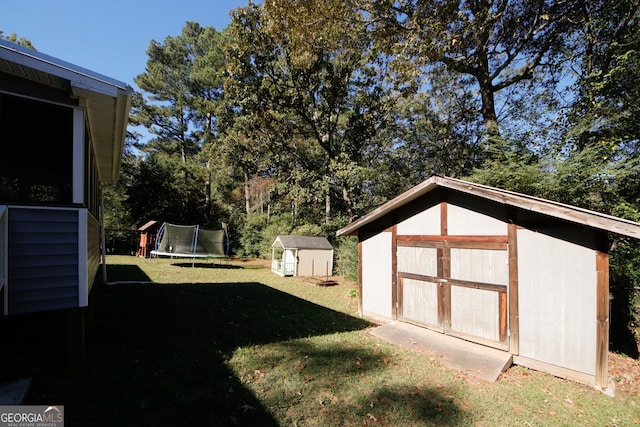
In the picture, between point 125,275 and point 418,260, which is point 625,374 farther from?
point 125,275

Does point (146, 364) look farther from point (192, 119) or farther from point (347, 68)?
point (192, 119)

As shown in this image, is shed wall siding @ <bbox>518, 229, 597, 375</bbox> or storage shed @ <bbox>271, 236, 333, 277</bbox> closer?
shed wall siding @ <bbox>518, 229, 597, 375</bbox>

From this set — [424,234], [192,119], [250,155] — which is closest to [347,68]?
[250,155]

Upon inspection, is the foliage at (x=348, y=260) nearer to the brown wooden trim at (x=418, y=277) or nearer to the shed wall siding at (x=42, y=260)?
the brown wooden trim at (x=418, y=277)

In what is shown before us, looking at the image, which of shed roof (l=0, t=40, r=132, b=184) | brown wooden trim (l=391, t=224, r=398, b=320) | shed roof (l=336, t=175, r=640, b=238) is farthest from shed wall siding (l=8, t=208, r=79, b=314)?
brown wooden trim (l=391, t=224, r=398, b=320)

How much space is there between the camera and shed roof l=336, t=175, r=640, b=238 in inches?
154

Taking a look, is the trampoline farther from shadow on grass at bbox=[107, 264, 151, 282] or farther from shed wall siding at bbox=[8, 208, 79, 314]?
shed wall siding at bbox=[8, 208, 79, 314]

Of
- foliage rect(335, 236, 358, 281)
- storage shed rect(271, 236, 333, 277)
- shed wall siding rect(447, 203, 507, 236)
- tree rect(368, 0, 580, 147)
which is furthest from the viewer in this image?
storage shed rect(271, 236, 333, 277)

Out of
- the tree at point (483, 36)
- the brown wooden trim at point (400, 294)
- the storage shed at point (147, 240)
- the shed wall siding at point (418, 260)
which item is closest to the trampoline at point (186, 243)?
the storage shed at point (147, 240)

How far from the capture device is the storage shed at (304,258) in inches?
543

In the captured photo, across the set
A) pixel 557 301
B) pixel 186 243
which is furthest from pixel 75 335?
pixel 186 243

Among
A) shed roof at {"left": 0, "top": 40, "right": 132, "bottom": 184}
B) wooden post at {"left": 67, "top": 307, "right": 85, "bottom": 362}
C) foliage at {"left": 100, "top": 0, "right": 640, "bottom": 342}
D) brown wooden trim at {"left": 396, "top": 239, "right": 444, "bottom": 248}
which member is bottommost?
wooden post at {"left": 67, "top": 307, "right": 85, "bottom": 362}

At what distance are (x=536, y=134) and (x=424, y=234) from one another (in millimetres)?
6973

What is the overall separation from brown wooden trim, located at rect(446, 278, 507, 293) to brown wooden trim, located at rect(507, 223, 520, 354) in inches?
6.4
